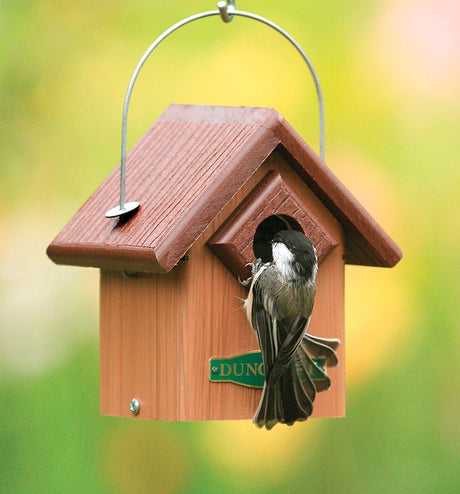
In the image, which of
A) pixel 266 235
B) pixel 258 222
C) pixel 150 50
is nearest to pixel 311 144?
pixel 266 235

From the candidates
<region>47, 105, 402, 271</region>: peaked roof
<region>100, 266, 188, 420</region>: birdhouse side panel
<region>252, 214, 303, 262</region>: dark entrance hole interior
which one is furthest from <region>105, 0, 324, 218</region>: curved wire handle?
<region>252, 214, 303, 262</region>: dark entrance hole interior

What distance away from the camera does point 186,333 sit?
342 cm

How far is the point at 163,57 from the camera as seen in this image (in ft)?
19.6

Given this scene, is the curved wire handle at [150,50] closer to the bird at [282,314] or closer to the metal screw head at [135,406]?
the bird at [282,314]

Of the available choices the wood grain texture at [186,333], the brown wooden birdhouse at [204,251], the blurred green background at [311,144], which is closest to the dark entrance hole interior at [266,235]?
the brown wooden birdhouse at [204,251]

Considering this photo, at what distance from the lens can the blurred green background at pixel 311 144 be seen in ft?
18.2

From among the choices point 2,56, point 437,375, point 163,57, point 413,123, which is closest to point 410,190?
point 413,123

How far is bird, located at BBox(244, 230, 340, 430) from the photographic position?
3381mm

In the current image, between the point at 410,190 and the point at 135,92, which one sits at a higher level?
Answer: the point at 135,92

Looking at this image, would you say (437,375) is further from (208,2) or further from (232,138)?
(232,138)

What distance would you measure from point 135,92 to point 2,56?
62 centimetres

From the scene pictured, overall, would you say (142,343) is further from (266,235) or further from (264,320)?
(266,235)

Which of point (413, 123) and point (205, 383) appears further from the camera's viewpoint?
point (413, 123)

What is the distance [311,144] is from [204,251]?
88.8 inches
